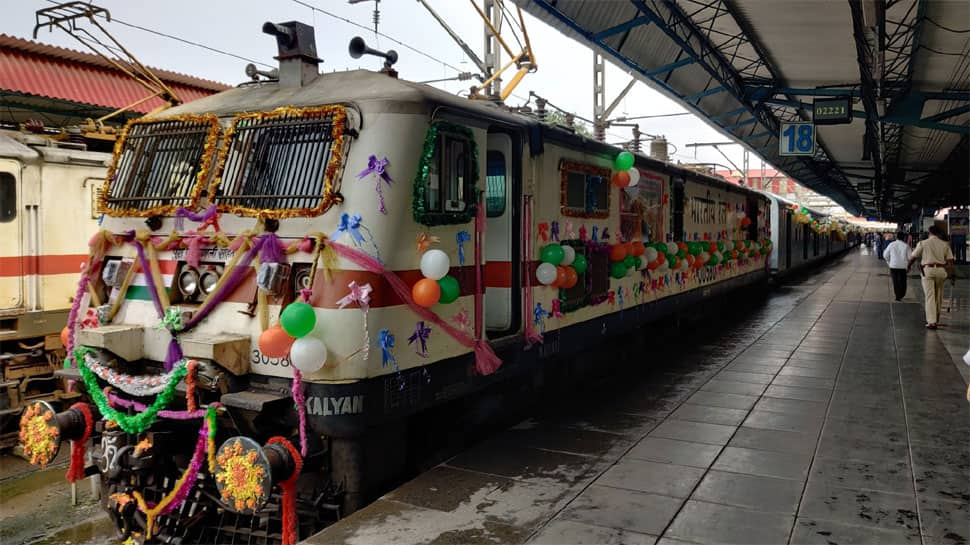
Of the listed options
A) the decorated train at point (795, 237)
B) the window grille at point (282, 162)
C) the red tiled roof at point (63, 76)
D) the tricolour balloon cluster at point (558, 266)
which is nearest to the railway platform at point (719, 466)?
the tricolour balloon cluster at point (558, 266)

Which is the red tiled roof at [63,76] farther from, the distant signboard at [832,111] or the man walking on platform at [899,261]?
the man walking on platform at [899,261]

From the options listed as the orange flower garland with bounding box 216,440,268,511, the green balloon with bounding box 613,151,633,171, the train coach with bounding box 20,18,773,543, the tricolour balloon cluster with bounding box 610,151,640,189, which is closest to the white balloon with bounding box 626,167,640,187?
the tricolour balloon cluster with bounding box 610,151,640,189

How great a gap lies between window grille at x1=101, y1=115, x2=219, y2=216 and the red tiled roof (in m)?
5.41

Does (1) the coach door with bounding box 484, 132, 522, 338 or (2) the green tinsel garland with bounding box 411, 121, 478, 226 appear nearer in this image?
(2) the green tinsel garland with bounding box 411, 121, 478, 226

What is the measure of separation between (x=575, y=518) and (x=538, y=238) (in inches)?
109

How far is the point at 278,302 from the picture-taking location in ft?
15.6

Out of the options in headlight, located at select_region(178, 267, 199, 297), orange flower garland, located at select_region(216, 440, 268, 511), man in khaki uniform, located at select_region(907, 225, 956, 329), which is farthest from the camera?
man in khaki uniform, located at select_region(907, 225, 956, 329)

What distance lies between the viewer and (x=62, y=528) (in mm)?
6148

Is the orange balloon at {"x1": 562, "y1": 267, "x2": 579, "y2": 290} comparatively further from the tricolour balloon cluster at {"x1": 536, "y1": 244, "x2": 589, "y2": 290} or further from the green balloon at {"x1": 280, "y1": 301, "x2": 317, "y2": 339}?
the green balloon at {"x1": 280, "y1": 301, "x2": 317, "y2": 339}

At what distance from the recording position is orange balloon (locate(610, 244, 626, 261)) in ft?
Answer: 27.9

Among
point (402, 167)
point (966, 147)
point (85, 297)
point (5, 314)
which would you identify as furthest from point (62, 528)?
point (966, 147)

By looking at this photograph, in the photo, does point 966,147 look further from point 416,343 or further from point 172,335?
point 172,335

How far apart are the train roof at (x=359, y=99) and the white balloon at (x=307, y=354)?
1.60 m

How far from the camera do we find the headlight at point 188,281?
5.16 meters
